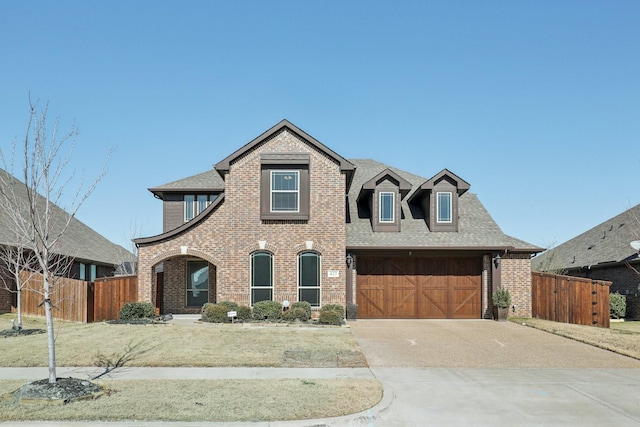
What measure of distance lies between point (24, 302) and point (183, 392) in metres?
17.8

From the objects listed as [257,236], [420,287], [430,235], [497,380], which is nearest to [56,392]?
[497,380]

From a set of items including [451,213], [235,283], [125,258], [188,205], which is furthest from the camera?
[125,258]

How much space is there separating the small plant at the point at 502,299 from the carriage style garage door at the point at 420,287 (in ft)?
3.45

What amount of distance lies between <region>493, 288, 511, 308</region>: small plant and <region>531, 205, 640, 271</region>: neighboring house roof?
22.8ft

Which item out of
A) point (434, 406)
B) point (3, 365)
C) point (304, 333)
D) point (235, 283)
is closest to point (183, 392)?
point (434, 406)

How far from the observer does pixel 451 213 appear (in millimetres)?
23062

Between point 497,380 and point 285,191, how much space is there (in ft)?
40.5

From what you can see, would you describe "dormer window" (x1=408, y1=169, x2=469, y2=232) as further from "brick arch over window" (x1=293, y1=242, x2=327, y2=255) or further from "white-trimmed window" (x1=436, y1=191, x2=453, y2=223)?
"brick arch over window" (x1=293, y1=242, x2=327, y2=255)

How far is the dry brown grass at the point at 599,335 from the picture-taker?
14.8 metres

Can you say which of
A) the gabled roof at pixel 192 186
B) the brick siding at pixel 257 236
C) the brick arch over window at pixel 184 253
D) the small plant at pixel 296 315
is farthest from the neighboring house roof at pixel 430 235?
the gabled roof at pixel 192 186

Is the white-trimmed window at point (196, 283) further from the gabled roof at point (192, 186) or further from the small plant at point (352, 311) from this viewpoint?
the small plant at point (352, 311)

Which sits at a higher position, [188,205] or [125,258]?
[188,205]

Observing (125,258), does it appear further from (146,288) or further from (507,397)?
(507,397)

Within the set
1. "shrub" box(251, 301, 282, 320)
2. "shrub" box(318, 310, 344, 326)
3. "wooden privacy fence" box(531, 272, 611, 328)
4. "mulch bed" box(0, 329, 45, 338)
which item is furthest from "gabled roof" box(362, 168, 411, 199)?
"mulch bed" box(0, 329, 45, 338)
